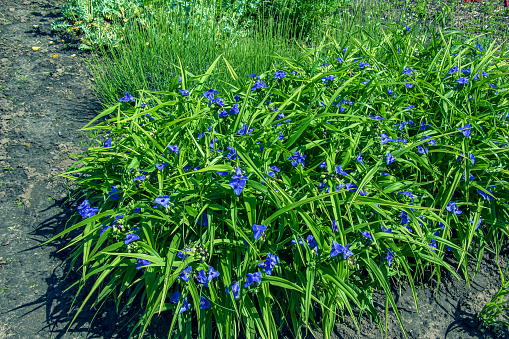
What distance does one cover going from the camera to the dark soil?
1628 millimetres

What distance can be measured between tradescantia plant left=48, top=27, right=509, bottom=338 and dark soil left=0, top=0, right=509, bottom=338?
0.15 m

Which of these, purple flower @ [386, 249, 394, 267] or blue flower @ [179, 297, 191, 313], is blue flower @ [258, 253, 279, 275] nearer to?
blue flower @ [179, 297, 191, 313]

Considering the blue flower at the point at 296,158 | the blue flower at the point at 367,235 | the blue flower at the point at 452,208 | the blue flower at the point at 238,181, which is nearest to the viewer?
the blue flower at the point at 238,181

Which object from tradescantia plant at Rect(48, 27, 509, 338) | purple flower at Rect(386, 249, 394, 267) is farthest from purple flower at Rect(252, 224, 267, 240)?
purple flower at Rect(386, 249, 394, 267)

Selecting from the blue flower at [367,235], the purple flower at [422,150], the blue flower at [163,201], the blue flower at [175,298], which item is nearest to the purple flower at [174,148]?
the blue flower at [163,201]

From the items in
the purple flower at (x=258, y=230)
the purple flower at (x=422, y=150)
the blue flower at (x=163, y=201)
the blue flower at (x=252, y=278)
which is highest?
the purple flower at (x=422, y=150)

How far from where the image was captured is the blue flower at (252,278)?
53.5 inches

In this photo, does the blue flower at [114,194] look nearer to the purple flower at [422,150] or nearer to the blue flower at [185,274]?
the blue flower at [185,274]

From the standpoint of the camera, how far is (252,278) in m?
1.36

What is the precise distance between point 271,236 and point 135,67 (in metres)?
2.28

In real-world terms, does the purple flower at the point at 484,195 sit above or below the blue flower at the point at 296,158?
below

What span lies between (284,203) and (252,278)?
0.35 meters

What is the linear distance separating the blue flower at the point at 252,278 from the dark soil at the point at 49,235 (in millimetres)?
568

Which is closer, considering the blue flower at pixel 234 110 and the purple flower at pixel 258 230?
the purple flower at pixel 258 230
